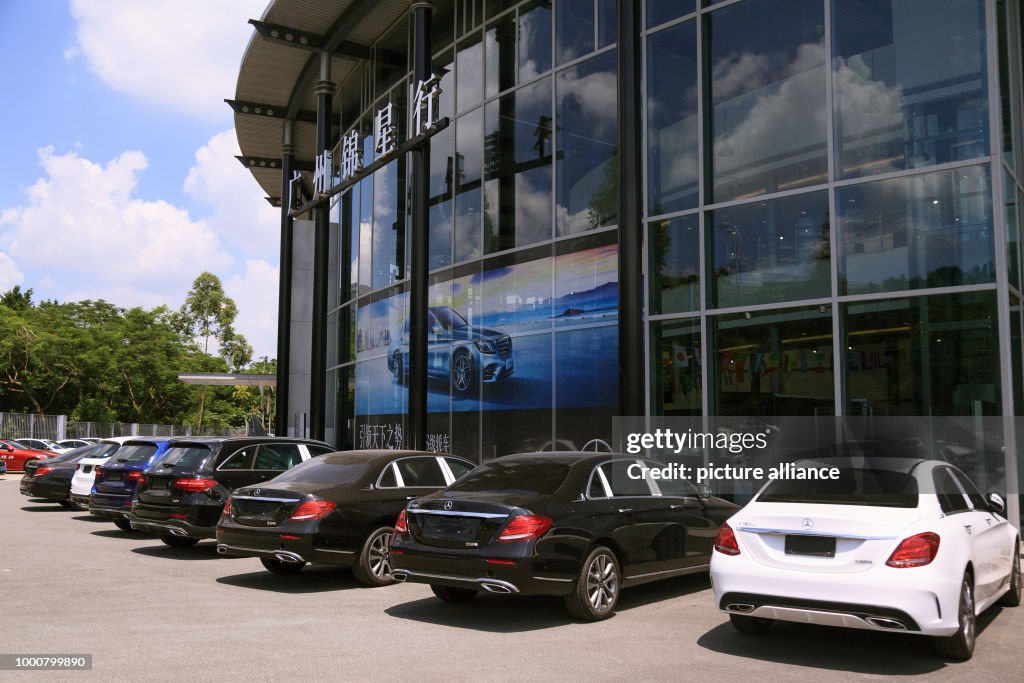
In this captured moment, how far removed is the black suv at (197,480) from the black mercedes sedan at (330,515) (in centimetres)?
189

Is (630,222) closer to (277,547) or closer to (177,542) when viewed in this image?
(277,547)

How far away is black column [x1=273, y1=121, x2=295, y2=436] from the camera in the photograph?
105 feet

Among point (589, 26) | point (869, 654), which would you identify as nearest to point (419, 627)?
point (869, 654)

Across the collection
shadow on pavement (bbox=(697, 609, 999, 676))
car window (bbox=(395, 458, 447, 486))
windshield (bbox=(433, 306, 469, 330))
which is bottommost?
shadow on pavement (bbox=(697, 609, 999, 676))

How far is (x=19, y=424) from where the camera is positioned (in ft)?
160

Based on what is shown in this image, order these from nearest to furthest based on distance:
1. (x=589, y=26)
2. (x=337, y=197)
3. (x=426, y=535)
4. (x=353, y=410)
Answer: (x=426, y=535)
(x=589, y=26)
(x=353, y=410)
(x=337, y=197)

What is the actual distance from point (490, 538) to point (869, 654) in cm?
313

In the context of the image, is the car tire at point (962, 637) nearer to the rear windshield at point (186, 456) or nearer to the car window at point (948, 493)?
the car window at point (948, 493)

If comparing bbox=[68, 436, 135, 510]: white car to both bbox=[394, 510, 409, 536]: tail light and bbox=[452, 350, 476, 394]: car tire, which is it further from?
bbox=[394, 510, 409, 536]: tail light

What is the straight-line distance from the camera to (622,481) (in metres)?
9.08

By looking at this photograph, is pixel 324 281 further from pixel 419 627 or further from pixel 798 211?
pixel 419 627

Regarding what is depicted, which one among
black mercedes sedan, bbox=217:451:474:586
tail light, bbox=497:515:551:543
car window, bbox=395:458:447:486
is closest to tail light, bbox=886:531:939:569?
tail light, bbox=497:515:551:543

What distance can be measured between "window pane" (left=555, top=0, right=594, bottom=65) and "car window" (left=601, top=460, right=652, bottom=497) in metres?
11.8

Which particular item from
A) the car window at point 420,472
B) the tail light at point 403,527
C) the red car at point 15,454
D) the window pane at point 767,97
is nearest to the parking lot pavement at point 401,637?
the tail light at point 403,527
